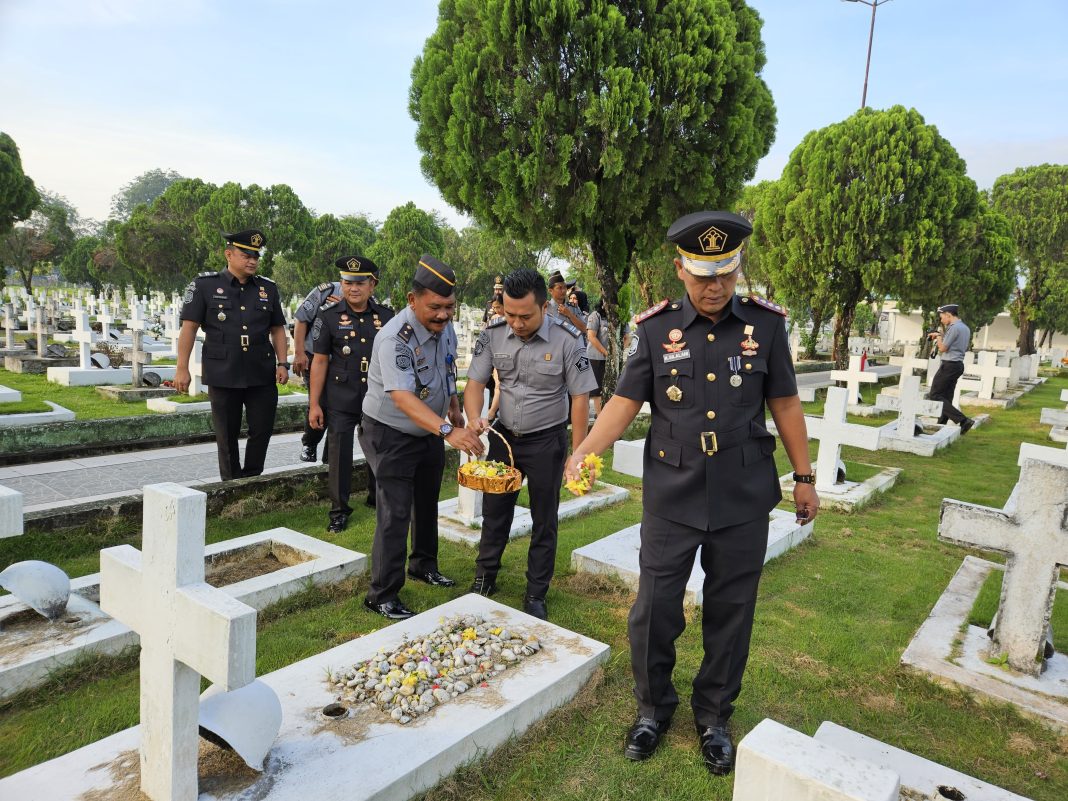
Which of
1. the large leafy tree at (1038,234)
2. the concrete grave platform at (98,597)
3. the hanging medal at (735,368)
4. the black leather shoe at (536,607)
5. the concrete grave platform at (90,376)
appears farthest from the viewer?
the large leafy tree at (1038,234)

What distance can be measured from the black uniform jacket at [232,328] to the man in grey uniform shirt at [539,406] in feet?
7.21

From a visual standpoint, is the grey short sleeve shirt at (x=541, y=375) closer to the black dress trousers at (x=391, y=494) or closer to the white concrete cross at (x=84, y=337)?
the black dress trousers at (x=391, y=494)

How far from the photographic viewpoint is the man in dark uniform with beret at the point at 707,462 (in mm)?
2494

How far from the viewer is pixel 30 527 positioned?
4188 mm

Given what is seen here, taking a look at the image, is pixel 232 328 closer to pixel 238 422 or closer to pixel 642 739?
pixel 238 422

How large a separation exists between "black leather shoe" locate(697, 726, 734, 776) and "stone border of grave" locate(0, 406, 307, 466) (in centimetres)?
651

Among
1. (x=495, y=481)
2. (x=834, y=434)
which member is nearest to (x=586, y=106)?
(x=834, y=434)

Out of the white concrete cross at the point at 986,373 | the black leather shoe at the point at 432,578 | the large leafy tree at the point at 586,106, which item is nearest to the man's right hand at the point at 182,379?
the black leather shoe at the point at 432,578

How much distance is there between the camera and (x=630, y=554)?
14.6ft

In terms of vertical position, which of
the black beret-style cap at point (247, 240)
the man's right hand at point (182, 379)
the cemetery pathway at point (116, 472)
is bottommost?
the cemetery pathway at point (116, 472)

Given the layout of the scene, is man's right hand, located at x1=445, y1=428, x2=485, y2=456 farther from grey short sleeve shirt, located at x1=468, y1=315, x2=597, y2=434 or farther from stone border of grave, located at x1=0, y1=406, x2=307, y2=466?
stone border of grave, located at x1=0, y1=406, x2=307, y2=466

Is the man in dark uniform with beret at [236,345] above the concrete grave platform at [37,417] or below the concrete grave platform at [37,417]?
above

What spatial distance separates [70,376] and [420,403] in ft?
37.3

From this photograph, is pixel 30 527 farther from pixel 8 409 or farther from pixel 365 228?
pixel 365 228
